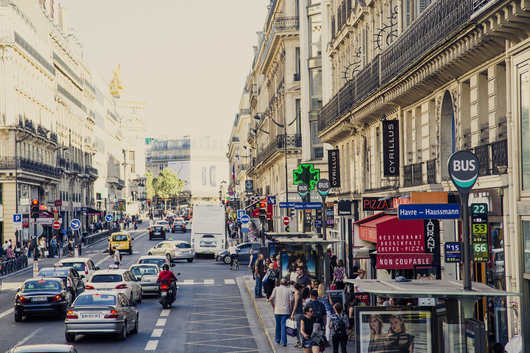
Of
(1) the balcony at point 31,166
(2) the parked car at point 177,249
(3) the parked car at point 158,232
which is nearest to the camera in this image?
(2) the parked car at point 177,249

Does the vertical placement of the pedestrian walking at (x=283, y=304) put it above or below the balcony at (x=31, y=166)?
below

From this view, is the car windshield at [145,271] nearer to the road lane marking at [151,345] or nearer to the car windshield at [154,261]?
the car windshield at [154,261]

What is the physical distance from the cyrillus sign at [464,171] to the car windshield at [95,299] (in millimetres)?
11591

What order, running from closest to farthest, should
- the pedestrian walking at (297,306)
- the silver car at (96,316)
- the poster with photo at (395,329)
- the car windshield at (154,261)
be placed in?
the poster with photo at (395,329) < the pedestrian walking at (297,306) < the silver car at (96,316) < the car windshield at (154,261)

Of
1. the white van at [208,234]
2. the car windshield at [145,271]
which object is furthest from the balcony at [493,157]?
the white van at [208,234]

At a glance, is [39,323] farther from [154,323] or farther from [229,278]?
[229,278]

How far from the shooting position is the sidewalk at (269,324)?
1760 centimetres

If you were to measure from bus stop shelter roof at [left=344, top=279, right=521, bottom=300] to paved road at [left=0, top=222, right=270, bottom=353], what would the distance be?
828 centimetres

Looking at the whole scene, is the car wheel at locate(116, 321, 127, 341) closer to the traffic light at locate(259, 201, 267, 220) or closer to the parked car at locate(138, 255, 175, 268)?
the parked car at locate(138, 255, 175, 268)

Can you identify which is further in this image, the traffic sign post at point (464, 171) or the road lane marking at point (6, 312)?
the road lane marking at point (6, 312)

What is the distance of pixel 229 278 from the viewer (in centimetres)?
4134

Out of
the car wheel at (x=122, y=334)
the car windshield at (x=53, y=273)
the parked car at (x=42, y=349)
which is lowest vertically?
the car wheel at (x=122, y=334)

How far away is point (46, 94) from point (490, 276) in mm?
66409

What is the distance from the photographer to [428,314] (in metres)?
11.2
